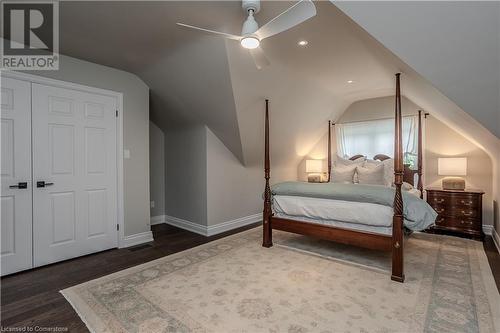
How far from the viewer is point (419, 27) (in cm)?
191

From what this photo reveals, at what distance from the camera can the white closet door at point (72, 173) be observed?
114 inches

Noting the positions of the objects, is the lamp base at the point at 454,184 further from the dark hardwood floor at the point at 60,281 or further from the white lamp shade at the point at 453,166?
the dark hardwood floor at the point at 60,281

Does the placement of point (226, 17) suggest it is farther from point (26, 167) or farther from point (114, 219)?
point (114, 219)

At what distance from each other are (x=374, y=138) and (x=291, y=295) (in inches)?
159

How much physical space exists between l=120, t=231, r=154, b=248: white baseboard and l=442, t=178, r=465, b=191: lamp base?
4701mm

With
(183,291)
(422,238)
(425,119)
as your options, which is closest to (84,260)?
(183,291)

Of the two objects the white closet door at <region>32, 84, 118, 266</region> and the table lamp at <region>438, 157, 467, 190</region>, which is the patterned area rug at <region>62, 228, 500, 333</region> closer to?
the white closet door at <region>32, 84, 118, 266</region>

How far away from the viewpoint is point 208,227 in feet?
13.5

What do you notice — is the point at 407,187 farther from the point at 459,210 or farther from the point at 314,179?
the point at 314,179

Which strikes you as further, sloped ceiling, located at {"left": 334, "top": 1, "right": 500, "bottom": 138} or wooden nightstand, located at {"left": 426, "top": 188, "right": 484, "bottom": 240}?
wooden nightstand, located at {"left": 426, "top": 188, "right": 484, "bottom": 240}

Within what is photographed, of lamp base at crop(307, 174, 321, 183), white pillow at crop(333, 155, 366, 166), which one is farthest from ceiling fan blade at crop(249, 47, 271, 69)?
lamp base at crop(307, 174, 321, 183)

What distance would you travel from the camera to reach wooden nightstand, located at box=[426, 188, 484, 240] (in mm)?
3656

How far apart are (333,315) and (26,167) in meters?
3.43

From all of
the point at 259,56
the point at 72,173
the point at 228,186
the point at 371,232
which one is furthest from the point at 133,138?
the point at 371,232
